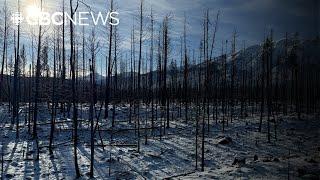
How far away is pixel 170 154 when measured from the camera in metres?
19.8

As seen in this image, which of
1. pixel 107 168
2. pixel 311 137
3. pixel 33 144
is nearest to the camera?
pixel 107 168

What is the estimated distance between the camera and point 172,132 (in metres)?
28.6

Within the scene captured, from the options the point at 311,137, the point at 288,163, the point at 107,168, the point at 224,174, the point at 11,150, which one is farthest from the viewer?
the point at 311,137

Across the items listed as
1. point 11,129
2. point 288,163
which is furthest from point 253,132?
point 11,129

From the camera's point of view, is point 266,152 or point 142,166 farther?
point 266,152

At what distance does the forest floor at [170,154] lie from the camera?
48.7 ft

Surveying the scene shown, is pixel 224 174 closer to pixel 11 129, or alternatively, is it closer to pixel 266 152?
pixel 266 152

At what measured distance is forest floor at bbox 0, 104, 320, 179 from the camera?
48.7 ft

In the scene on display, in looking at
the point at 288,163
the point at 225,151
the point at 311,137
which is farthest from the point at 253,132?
the point at 288,163

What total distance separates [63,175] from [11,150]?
6913 mm

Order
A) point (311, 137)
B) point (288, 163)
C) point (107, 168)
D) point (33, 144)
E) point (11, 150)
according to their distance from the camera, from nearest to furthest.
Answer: point (288, 163) → point (107, 168) → point (11, 150) → point (33, 144) → point (311, 137)

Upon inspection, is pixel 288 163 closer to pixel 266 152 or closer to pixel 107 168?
pixel 266 152

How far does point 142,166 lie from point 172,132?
1183cm

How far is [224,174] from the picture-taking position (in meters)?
13.9
